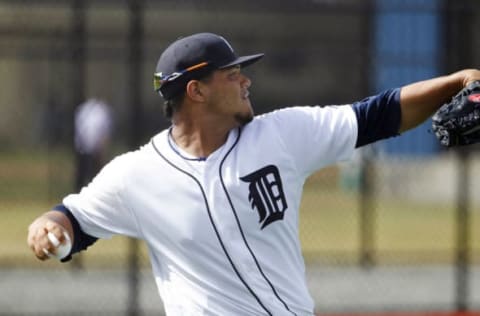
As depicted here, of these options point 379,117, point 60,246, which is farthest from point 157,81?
point 379,117

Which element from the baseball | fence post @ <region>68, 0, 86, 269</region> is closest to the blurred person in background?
fence post @ <region>68, 0, 86, 269</region>

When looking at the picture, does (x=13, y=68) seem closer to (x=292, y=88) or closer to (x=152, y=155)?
(x=292, y=88)

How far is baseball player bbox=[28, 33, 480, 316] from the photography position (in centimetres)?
441

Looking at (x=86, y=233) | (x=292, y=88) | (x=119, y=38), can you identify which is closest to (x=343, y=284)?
(x=119, y=38)

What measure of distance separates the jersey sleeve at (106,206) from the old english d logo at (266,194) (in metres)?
0.50

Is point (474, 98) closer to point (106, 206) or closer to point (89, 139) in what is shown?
point (106, 206)

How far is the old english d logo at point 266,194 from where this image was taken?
4.40 metres

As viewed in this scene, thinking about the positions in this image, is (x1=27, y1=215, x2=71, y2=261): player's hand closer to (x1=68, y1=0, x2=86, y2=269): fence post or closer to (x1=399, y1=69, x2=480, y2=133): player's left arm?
(x1=399, y1=69, x2=480, y2=133): player's left arm

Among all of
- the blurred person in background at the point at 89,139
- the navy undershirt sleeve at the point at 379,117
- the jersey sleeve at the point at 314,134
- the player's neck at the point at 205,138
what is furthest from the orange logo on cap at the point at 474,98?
the blurred person in background at the point at 89,139

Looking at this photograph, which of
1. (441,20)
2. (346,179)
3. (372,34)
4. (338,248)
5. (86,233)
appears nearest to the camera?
(86,233)

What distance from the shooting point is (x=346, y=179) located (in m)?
15.8

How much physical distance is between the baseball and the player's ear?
709 millimetres

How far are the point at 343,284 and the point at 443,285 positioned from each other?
3.04 feet

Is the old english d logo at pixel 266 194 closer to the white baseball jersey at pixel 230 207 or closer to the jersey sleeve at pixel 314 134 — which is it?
the white baseball jersey at pixel 230 207
